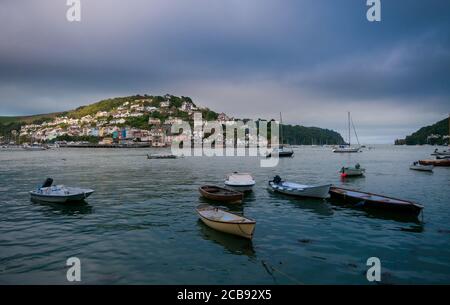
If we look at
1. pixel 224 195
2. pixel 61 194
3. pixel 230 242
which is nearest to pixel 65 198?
pixel 61 194

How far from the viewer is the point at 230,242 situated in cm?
1634

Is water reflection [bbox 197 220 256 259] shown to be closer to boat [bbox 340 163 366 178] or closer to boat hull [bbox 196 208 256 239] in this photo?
boat hull [bbox 196 208 256 239]

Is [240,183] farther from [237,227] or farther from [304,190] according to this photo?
[237,227]

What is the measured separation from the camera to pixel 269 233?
18.2 m

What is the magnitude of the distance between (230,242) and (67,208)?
16235 millimetres

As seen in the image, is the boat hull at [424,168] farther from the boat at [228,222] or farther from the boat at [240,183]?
the boat at [228,222]

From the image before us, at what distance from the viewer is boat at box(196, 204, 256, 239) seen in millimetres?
16272

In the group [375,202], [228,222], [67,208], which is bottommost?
[67,208]

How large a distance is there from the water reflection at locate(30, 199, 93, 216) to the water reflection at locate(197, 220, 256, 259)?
1139 cm

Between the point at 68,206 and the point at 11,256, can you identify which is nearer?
the point at 11,256

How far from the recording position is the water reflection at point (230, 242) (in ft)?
49.5
